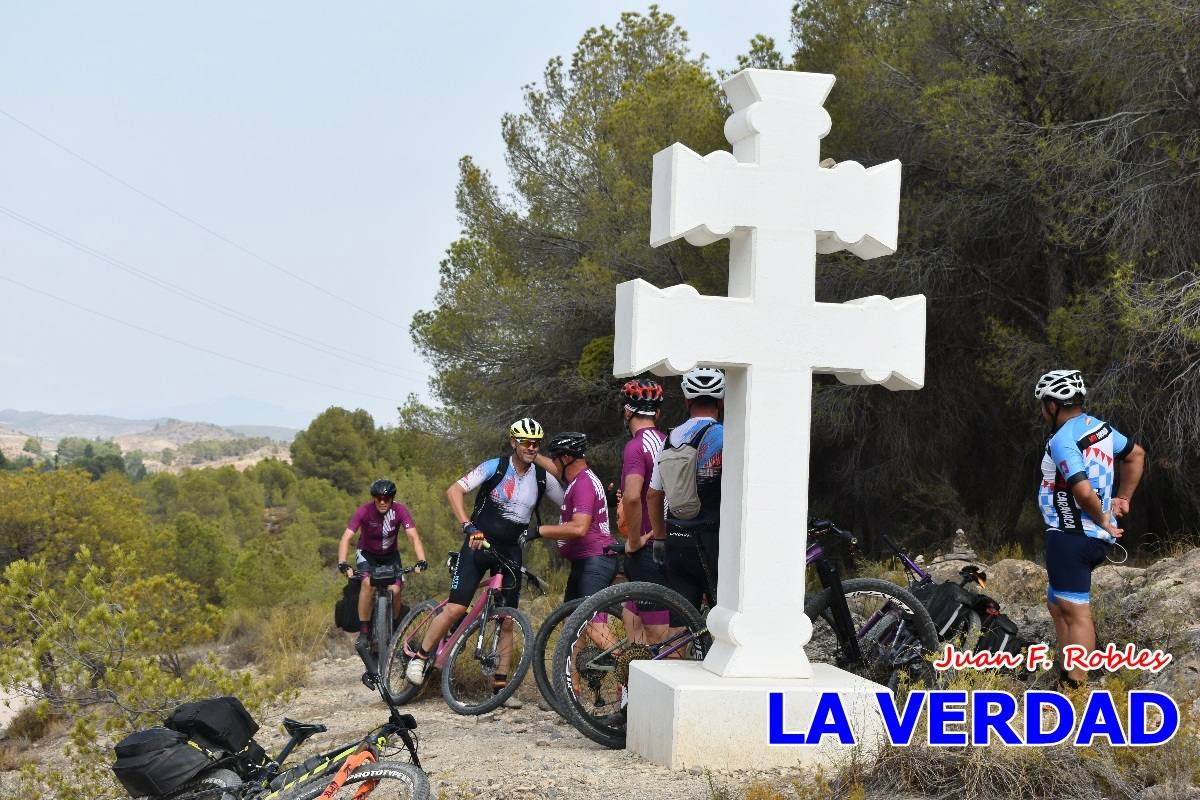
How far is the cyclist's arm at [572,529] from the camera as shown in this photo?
7.87 meters

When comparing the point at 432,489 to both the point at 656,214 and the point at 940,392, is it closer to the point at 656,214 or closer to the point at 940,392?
the point at 940,392

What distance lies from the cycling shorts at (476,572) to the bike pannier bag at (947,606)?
2.64m

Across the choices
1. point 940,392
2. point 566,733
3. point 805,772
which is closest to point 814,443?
point 940,392

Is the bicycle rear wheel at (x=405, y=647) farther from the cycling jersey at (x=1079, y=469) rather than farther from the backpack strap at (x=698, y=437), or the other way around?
the cycling jersey at (x=1079, y=469)

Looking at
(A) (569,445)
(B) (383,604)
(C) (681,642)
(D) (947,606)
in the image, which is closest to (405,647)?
(B) (383,604)

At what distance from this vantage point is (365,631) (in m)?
10.6

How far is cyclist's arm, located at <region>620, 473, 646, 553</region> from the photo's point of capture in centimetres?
727

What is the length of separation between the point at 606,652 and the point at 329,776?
1987mm

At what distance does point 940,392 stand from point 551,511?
22.0ft

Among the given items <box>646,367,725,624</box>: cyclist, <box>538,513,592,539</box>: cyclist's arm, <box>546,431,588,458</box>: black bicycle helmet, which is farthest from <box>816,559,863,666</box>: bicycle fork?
<box>546,431,588,458</box>: black bicycle helmet

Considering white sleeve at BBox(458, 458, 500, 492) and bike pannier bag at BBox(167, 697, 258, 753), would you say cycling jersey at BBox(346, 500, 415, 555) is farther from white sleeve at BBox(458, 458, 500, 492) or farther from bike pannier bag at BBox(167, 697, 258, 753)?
bike pannier bag at BBox(167, 697, 258, 753)

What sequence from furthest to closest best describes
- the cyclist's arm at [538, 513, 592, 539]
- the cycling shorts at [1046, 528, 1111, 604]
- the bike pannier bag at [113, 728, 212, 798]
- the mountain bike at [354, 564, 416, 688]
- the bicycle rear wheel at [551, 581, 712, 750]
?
the mountain bike at [354, 564, 416, 688]
the cyclist's arm at [538, 513, 592, 539]
the cycling shorts at [1046, 528, 1111, 604]
the bicycle rear wheel at [551, 581, 712, 750]
the bike pannier bag at [113, 728, 212, 798]

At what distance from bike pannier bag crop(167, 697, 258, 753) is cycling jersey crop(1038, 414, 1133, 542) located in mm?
4086

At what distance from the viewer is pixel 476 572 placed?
842 cm
